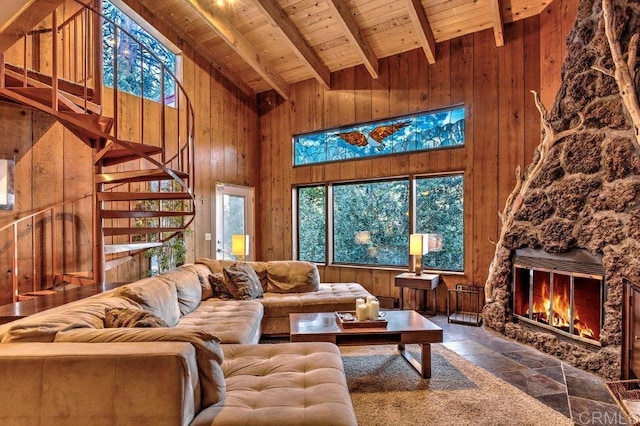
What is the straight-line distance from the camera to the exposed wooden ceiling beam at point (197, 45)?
482cm

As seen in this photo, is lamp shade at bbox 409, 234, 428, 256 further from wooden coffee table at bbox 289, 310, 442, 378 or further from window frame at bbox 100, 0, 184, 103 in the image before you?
window frame at bbox 100, 0, 184, 103

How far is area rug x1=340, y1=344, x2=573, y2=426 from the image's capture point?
7.03 feet

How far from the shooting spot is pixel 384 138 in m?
5.30

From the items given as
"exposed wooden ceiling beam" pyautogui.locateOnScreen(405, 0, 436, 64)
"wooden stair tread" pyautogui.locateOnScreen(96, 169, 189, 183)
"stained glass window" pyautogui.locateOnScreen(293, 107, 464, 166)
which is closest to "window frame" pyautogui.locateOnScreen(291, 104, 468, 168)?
Answer: "stained glass window" pyautogui.locateOnScreen(293, 107, 464, 166)

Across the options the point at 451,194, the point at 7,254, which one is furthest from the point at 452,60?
the point at 7,254

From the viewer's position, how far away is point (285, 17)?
4.71 metres

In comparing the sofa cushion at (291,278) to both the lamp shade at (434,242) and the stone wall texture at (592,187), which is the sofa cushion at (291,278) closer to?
the lamp shade at (434,242)

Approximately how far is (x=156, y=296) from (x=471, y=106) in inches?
169

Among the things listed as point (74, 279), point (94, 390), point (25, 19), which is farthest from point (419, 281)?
point (25, 19)

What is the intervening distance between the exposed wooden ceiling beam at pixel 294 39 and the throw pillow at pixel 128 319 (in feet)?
12.4

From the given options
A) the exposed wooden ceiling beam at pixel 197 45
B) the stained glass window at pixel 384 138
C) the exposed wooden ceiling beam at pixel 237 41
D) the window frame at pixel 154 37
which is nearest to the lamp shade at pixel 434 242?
the stained glass window at pixel 384 138

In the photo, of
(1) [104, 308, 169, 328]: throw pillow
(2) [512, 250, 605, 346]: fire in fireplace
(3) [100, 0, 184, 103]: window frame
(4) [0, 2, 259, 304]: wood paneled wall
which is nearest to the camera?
(1) [104, 308, 169, 328]: throw pillow

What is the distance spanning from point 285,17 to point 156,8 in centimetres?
180

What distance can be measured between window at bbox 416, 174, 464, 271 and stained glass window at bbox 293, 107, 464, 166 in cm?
52
